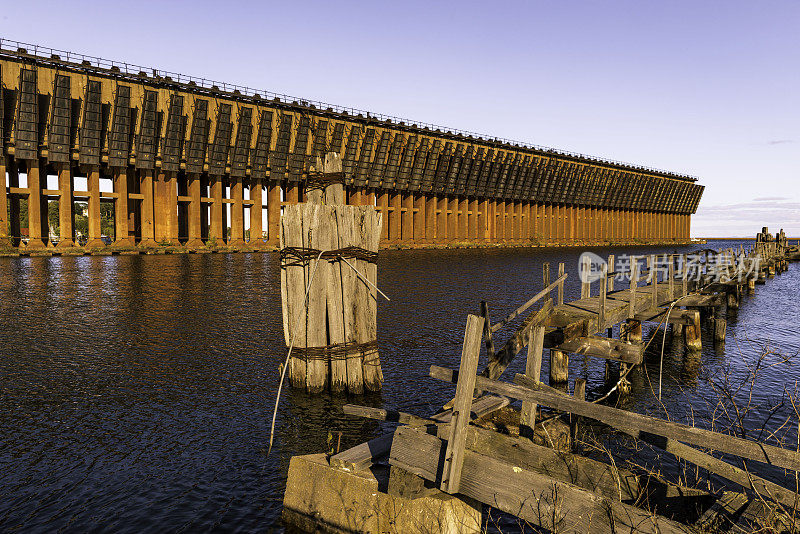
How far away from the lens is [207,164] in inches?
2208

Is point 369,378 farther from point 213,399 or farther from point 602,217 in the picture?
point 602,217

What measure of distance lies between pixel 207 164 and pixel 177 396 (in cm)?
4987

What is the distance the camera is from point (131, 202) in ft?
205

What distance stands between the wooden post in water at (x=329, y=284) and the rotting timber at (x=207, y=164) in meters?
47.9

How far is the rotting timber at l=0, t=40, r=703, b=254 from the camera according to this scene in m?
46.8

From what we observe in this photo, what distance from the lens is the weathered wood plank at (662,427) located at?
12.7ft

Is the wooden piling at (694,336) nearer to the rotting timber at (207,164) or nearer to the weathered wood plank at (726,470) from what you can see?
the weathered wood plank at (726,470)

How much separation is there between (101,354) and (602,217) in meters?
110

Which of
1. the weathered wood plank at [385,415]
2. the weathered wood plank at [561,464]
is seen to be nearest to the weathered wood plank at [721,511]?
the weathered wood plank at [561,464]

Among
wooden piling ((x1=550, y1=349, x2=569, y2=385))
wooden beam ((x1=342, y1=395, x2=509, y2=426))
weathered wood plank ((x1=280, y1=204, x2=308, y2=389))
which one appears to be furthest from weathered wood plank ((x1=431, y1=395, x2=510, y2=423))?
wooden piling ((x1=550, y1=349, x2=569, y2=385))

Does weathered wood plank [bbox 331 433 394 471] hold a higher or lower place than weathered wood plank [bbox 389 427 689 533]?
lower

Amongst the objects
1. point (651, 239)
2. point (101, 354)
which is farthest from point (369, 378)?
point (651, 239)

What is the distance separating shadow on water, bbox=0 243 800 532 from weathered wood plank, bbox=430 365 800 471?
3.34 meters

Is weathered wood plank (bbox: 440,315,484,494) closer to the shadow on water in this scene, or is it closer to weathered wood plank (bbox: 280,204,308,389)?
the shadow on water
